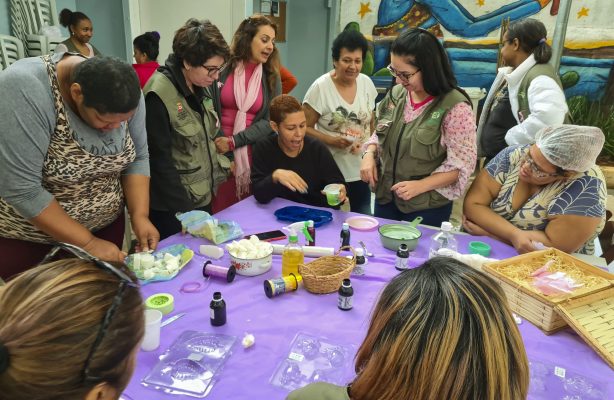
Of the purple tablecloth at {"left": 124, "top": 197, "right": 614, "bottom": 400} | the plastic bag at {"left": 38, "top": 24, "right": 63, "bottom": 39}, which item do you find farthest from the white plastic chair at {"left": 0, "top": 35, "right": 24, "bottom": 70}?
the purple tablecloth at {"left": 124, "top": 197, "right": 614, "bottom": 400}

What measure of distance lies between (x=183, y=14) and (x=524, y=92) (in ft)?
12.7

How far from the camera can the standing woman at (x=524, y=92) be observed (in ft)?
9.30

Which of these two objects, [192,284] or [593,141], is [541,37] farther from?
[192,284]

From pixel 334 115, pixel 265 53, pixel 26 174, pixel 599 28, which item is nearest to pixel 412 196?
pixel 334 115

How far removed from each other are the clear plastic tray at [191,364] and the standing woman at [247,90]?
144 cm

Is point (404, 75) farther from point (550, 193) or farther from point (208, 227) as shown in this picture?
point (208, 227)

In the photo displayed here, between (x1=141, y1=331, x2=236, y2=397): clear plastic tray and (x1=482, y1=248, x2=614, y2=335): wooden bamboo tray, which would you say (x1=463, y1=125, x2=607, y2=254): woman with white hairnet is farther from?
(x1=141, y1=331, x2=236, y2=397): clear plastic tray

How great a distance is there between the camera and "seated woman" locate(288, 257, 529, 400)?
2.64 feet

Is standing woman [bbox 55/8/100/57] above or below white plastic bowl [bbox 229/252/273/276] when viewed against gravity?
above

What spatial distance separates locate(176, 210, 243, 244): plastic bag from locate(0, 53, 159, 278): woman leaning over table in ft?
0.54

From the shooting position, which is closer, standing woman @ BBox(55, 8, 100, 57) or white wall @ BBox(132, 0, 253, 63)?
standing woman @ BBox(55, 8, 100, 57)

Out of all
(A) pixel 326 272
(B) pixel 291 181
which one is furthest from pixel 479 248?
(B) pixel 291 181

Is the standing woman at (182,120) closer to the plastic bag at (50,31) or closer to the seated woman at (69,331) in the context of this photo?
the seated woman at (69,331)

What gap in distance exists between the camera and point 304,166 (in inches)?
102
